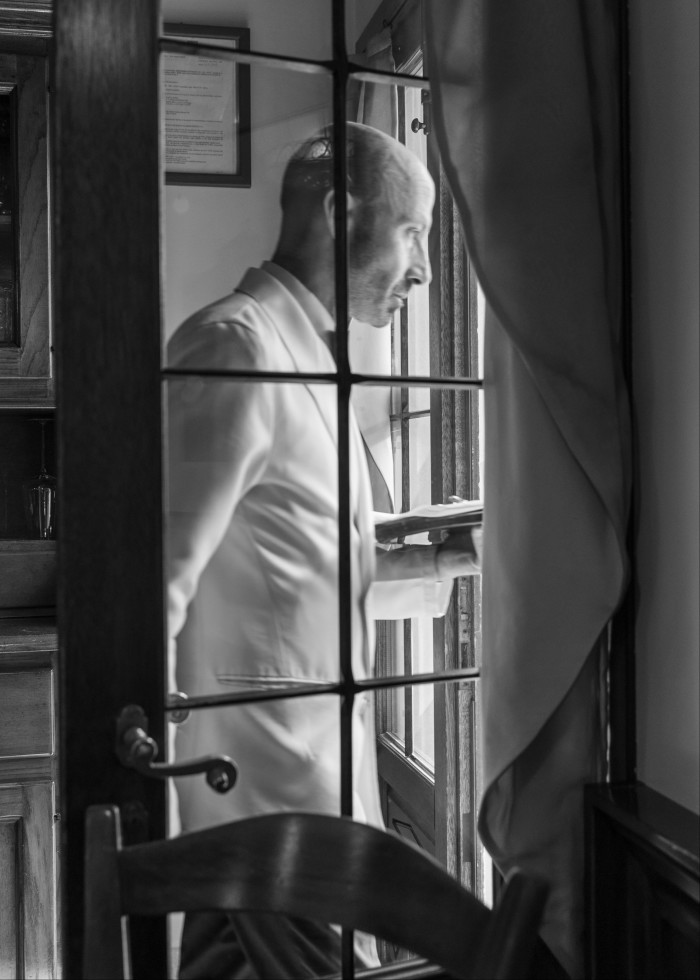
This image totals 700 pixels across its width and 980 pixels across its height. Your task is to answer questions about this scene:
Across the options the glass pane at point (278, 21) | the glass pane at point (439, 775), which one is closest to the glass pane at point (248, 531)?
the glass pane at point (439, 775)

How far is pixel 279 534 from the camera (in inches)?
44.8

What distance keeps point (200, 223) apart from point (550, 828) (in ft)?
2.83

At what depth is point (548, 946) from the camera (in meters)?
1.18

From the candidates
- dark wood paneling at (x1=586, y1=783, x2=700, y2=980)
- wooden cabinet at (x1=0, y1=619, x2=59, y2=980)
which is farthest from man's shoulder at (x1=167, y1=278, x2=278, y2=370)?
wooden cabinet at (x1=0, y1=619, x2=59, y2=980)

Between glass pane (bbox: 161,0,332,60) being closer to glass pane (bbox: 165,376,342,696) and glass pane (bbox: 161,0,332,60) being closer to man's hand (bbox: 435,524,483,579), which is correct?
glass pane (bbox: 165,376,342,696)

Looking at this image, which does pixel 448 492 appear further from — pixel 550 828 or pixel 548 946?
pixel 548 946

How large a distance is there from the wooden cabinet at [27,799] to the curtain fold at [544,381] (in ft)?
3.96

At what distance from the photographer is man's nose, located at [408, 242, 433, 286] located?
3.94ft

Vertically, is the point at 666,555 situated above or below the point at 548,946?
above

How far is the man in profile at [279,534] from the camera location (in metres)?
1.10

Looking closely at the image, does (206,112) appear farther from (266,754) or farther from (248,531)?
(266,754)

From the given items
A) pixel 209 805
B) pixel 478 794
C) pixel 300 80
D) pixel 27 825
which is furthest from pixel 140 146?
pixel 27 825

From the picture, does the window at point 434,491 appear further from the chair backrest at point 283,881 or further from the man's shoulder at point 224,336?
the chair backrest at point 283,881

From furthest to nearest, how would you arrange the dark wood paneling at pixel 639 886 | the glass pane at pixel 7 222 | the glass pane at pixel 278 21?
the glass pane at pixel 7 222 < the glass pane at pixel 278 21 < the dark wood paneling at pixel 639 886
